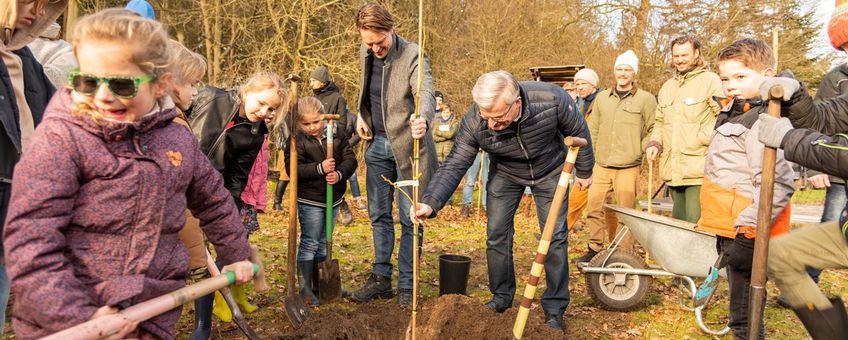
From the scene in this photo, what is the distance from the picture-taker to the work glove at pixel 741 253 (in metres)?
3.15

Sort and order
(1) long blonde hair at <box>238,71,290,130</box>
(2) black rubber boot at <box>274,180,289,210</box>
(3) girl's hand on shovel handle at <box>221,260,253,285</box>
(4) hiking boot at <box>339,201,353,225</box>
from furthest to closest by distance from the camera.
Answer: (2) black rubber boot at <box>274,180,289,210</box> → (4) hiking boot at <box>339,201,353,225</box> → (1) long blonde hair at <box>238,71,290,130</box> → (3) girl's hand on shovel handle at <box>221,260,253,285</box>

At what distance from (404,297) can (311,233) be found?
2.86ft

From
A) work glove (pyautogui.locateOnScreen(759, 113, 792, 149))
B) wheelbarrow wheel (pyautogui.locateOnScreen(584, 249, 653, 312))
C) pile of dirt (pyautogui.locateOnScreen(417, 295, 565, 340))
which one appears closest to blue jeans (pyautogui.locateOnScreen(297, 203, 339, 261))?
pile of dirt (pyautogui.locateOnScreen(417, 295, 565, 340))

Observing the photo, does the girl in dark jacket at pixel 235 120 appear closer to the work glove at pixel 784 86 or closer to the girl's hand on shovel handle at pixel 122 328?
the girl's hand on shovel handle at pixel 122 328

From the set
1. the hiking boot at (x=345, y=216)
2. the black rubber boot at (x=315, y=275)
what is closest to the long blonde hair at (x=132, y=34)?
the black rubber boot at (x=315, y=275)

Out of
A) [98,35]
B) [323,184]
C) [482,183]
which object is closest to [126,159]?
[98,35]

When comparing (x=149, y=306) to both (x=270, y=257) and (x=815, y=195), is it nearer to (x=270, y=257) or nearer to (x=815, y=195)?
(x=270, y=257)

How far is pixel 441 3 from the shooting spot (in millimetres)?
16609

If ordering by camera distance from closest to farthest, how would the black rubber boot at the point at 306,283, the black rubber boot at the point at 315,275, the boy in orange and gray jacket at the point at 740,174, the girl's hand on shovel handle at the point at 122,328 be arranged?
the girl's hand on shovel handle at the point at 122,328, the boy in orange and gray jacket at the point at 740,174, the black rubber boot at the point at 306,283, the black rubber boot at the point at 315,275

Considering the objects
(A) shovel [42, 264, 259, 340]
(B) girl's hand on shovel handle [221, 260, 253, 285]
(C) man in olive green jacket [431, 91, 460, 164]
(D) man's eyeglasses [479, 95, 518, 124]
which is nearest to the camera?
(A) shovel [42, 264, 259, 340]

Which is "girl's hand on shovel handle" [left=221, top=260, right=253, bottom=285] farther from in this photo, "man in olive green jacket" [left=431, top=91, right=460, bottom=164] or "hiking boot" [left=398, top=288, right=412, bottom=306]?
"man in olive green jacket" [left=431, top=91, right=460, bottom=164]

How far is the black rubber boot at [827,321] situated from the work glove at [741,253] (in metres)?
0.43

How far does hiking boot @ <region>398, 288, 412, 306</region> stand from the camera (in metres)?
4.42

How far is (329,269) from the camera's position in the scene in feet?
14.8
